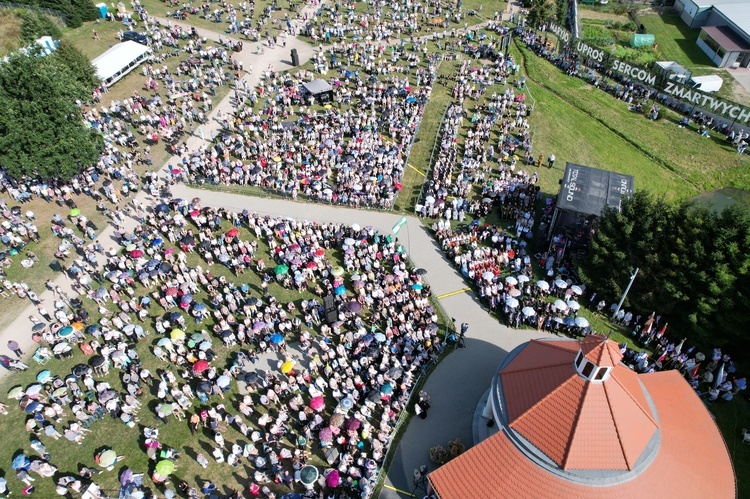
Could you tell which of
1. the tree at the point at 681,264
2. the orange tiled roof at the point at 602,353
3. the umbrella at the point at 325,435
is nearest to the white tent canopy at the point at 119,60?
the umbrella at the point at 325,435

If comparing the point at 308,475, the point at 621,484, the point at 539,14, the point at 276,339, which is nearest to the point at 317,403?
the point at 308,475

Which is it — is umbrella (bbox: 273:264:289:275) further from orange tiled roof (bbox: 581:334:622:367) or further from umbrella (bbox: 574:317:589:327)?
orange tiled roof (bbox: 581:334:622:367)

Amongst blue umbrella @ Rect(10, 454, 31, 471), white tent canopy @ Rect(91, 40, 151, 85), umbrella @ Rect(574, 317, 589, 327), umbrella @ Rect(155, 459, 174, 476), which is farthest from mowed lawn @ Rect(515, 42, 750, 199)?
blue umbrella @ Rect(10, 454, 31, 471)

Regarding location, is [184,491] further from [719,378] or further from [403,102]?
[403,102]

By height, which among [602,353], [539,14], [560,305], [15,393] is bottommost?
[15,393]

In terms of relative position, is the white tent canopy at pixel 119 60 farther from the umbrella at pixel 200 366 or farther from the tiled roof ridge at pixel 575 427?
the tiled roof ridge at pixel 575 427

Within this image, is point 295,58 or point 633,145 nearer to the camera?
point 633,145

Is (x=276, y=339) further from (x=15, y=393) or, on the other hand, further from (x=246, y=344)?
(x=15, y=393)
